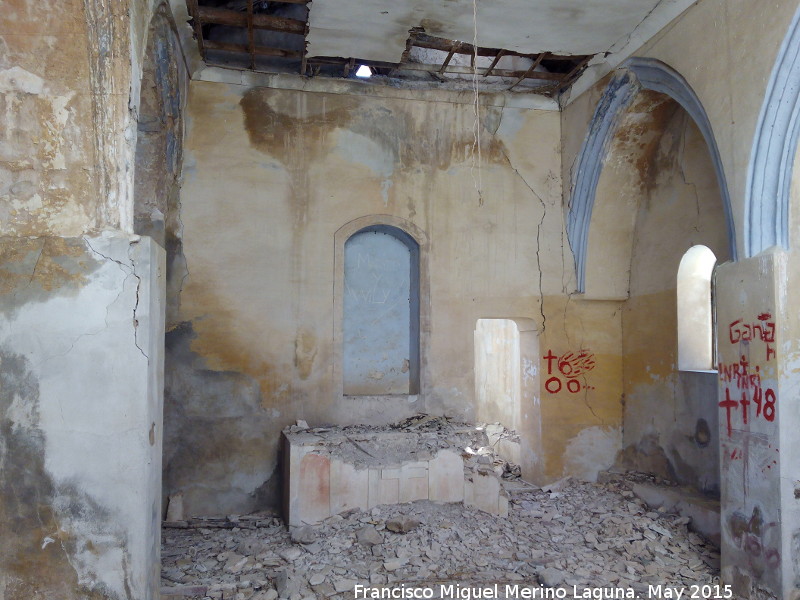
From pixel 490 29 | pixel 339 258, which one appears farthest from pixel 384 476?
pixel 490 29

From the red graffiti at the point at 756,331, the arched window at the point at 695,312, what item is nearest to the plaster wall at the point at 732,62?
the red graffiti at the point at 756,331

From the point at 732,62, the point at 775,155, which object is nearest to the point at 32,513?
the point at 775,155

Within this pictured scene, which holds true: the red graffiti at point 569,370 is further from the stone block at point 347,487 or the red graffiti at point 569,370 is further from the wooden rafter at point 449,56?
the wooden rafter at point 449,56

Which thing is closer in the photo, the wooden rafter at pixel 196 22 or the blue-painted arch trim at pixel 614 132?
the blue-painted arch trim at pixel 614 132

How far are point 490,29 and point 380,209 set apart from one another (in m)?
2.59

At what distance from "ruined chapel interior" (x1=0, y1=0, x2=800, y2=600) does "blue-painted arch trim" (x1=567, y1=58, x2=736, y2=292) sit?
0.04 m

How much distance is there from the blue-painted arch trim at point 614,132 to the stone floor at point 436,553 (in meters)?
3.05

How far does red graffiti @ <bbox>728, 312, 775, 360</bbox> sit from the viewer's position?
4992 mm

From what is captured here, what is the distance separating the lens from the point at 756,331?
514 cm

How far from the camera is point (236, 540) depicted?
21.8 feet

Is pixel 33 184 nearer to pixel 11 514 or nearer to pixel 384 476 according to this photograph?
pixel 11 514

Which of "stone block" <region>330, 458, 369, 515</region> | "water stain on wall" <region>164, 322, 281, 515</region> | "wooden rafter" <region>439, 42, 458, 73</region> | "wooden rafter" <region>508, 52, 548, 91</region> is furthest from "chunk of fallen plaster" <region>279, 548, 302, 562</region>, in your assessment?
"wooden rafter" <region>508, 52, 548, 91</region>

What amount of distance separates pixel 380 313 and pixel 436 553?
353cm

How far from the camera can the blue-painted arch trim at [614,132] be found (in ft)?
19.0
